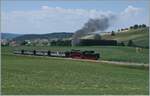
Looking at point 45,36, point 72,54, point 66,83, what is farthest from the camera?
point 45,36

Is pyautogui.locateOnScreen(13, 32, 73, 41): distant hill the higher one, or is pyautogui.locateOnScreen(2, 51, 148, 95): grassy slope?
pyautogui.locateOnScreen(13, 32, 73, 41): distant hill

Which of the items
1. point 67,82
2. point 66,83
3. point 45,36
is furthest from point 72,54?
point 45,36

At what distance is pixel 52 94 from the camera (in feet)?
45.1

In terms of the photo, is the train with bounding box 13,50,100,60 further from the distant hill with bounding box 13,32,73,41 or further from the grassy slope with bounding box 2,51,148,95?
the grassy slope with bounding box 2,51,148,95

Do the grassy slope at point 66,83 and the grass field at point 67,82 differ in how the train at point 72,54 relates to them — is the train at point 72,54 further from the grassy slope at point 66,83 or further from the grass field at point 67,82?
the grassy slope at point 66,83

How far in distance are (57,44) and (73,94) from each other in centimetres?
8498

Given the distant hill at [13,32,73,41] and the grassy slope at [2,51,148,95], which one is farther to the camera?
the distant hill at [13,32,73,41]

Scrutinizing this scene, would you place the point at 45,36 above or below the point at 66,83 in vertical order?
above

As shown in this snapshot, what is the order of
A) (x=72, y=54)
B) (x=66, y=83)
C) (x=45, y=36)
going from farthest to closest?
(x=45, y=36) → (x=72, y=54) → (x=66, y=83)

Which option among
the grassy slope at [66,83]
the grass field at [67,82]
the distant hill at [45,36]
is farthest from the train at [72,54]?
the grassy slope at [66,83]

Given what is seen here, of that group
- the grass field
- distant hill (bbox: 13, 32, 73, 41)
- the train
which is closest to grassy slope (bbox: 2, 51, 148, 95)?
the grass field

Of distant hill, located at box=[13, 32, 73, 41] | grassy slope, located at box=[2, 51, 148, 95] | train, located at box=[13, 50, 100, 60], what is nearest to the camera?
grassy slope, located at box=[2, 51, 148, 95]

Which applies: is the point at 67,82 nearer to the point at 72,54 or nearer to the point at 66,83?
the point at 66,83

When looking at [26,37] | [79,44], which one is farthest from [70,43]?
[26,37]
